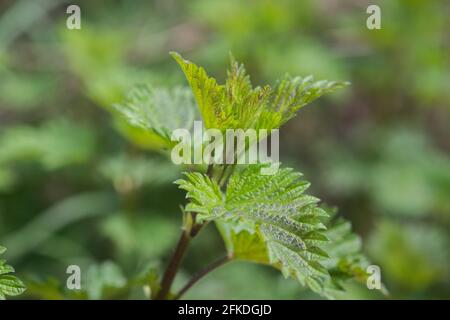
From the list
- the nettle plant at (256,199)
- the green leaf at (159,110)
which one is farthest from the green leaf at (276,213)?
the green leaf at (159,110)

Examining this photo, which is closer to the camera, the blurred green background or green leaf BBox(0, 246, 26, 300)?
green leaf BBox(0, 246, 26, 300)

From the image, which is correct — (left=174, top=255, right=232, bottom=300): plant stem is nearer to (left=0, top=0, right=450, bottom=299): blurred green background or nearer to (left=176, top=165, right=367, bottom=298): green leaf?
(left=176, top=165, right=367, bottom=298): green leaf

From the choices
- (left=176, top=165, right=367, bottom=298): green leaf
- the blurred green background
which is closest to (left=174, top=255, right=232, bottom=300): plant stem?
(left=176, top=165, right=367, bottom=298): green leaf

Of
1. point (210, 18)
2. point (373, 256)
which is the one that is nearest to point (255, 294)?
point (373, 256)

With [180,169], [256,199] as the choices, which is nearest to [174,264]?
[256,199]

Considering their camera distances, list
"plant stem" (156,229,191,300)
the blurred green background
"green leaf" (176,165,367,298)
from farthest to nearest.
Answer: the blurred green background, "plant stem" (156,229,191,300), "green leaf" (176,165,367,298)
